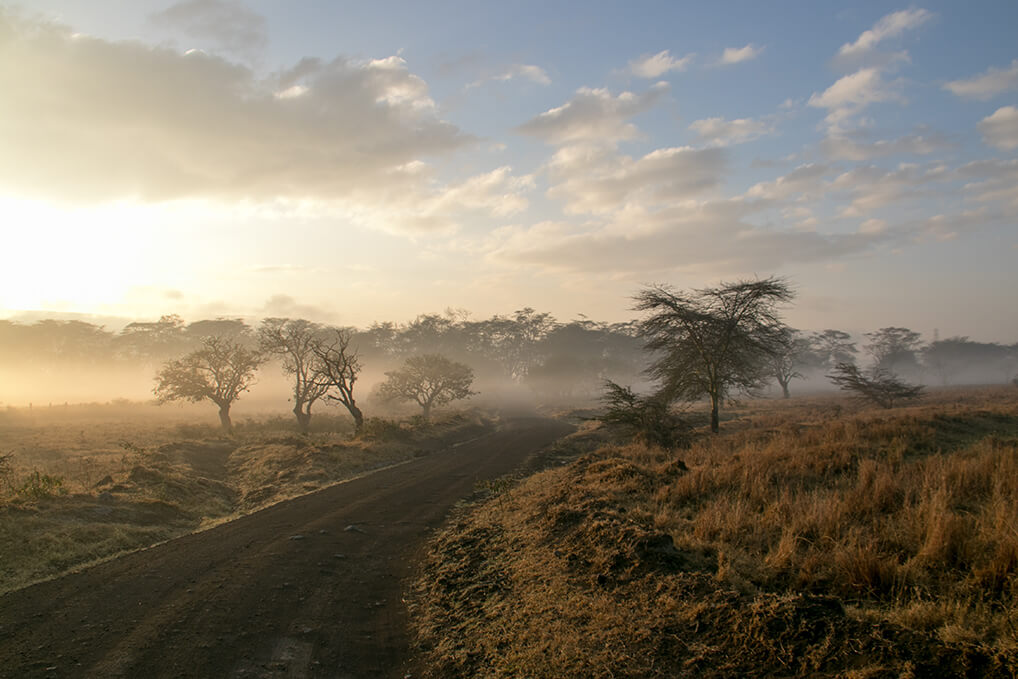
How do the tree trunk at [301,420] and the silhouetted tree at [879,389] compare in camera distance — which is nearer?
the silhouetted tree at [879,389]

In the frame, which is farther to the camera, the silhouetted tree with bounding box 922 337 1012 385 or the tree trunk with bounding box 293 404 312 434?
the silhouetted tree with bounding box 922 337 1012 385

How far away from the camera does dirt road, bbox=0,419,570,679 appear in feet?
18.0

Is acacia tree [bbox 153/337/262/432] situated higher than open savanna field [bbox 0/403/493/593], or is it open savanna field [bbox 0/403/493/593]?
acacia tree [bbox 153/337/262/432]

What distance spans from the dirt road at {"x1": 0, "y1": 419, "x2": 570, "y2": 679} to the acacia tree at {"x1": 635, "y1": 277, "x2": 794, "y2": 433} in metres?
14.9

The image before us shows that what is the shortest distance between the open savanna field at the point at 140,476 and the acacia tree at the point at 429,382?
1249 centimetres

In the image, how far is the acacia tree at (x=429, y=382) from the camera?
153 ft

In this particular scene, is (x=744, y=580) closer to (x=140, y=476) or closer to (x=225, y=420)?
(x=140, y=476)

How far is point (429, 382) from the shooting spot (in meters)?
47.1

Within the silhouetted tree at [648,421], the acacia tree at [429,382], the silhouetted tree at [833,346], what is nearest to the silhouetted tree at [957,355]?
the silhouetted tree at [833,346]

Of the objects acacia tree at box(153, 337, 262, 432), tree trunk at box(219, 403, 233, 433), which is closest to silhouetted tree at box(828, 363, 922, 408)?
tree trunk at box(219, 403, 233, 433)

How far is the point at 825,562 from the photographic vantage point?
5.52 m

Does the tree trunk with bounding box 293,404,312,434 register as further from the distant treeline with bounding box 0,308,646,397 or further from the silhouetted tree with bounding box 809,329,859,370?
the silhouetted tree with bounding box 809,329,859,370

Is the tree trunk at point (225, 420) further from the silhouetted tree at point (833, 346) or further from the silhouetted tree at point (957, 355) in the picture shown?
the silhouetted tree at point (957, 355)

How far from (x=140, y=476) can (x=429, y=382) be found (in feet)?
106
